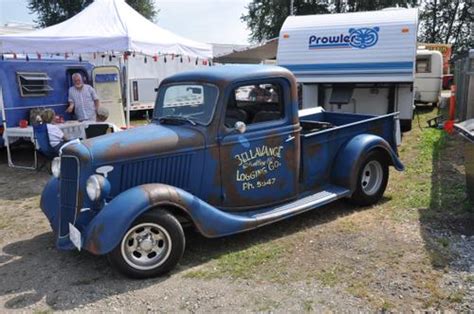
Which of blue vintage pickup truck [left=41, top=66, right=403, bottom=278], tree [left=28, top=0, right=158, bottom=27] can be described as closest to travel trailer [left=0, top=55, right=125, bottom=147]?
blue vintage pickup truck [left=41, top=66, right=403, bottom=278]

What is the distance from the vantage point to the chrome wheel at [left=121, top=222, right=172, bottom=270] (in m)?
4.12

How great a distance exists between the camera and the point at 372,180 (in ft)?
20.6

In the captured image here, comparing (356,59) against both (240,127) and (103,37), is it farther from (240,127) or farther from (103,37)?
(240,127)

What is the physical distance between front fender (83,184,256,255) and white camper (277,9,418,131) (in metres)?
7.31

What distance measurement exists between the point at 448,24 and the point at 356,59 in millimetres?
41774

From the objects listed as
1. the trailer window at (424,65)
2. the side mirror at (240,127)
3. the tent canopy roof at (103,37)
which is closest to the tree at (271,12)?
the trailer window at (424,65)

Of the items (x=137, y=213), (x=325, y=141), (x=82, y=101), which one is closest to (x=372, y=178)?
(x=325, y=141)

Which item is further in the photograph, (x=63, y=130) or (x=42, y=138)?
(x=63, y=130)

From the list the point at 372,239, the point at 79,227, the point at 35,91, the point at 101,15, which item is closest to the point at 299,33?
the point at 101,15

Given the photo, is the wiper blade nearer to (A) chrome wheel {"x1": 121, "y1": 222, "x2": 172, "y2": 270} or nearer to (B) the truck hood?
(B) the truck hood

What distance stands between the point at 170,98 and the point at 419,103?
46.4 feet

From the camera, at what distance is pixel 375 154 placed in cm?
612

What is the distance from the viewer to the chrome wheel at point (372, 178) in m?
6.17

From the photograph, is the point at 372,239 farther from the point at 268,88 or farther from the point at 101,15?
the point at 101,15
